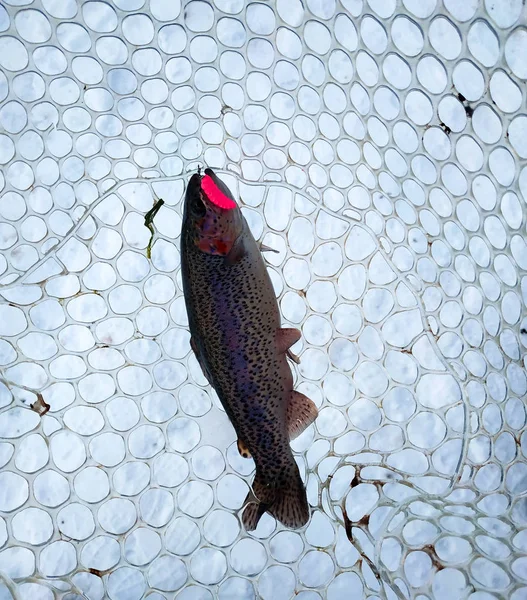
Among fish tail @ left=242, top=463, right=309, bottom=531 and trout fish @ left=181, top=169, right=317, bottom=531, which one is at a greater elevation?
trout fish @ left=181, top=169, right=317, bottom=531

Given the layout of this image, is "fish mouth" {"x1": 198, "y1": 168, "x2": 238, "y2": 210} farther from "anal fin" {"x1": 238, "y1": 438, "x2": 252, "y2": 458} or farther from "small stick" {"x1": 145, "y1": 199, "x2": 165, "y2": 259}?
"anal fin" {"x1": 238, "y1": 438, "x2": 252, "y2": 458}

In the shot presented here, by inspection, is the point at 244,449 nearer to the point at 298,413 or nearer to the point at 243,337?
the point at 298,413

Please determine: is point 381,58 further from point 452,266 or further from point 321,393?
point 321,393

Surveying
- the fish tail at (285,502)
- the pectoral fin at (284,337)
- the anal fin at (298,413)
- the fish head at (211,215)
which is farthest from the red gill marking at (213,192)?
the fish tail at (285,502)

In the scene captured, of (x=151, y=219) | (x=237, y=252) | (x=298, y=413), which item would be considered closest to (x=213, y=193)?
(x=237, y=252)

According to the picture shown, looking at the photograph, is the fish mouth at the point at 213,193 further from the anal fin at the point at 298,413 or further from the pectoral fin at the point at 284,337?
the anal fin at the point at 298,413

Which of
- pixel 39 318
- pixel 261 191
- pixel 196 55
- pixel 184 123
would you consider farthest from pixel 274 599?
pixel 196 55

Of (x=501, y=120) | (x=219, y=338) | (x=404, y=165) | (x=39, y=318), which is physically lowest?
(x=39, y=318)

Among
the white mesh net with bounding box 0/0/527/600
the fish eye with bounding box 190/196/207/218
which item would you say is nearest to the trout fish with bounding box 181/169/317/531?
the fish eye with bounding box 190/196/207/218
